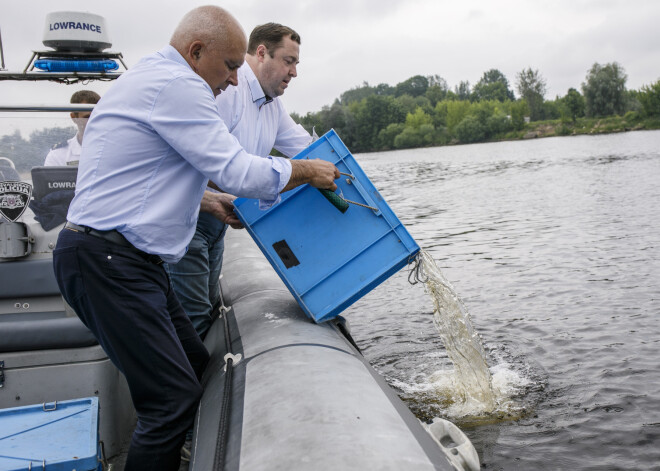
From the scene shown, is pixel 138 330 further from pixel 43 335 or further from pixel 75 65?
pixel 75 65

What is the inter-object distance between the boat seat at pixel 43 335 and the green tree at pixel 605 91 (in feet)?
A: 296

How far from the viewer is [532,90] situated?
118000mm

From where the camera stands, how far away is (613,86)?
8375 centimetres

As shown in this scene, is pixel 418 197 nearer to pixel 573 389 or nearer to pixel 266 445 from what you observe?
pixel 573 389

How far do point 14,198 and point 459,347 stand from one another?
323 cm

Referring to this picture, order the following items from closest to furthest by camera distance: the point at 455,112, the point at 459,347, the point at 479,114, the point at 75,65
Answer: the point at 459,347, the point at 75,65, the point at 479,114, the point at 455,112

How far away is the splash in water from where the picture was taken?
4410 mm

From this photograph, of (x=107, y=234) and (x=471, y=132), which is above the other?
(x=107, y=234)

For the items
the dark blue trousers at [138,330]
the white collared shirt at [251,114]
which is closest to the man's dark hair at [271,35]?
the white collared shirt at [251,114]

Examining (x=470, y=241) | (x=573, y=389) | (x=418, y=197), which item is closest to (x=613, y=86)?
(x=418, y=197)

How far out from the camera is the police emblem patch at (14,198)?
3645 millimetres

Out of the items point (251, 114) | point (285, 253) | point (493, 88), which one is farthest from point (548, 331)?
point (493, 88)

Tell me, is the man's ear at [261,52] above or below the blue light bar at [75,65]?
below

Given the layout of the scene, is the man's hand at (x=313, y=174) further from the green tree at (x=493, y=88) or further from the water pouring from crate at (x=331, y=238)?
the green tree at (x=493, y=88)
